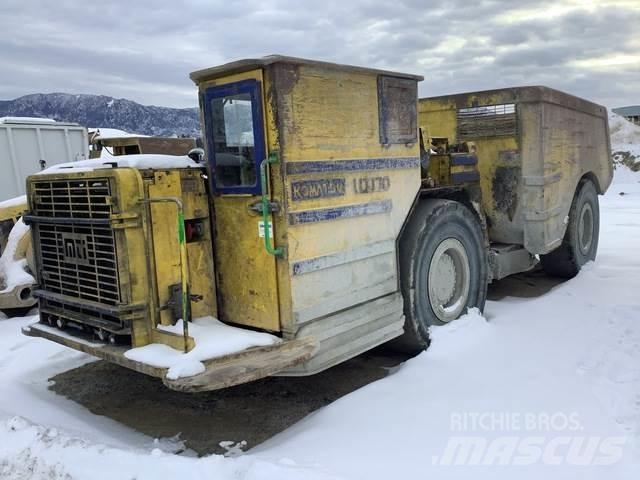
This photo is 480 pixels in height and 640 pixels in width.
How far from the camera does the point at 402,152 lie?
4496 mm

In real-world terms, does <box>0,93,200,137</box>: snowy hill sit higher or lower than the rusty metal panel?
higher

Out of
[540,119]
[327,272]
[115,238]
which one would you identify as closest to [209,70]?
[115,238]

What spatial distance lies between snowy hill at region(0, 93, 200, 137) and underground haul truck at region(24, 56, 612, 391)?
31376mm

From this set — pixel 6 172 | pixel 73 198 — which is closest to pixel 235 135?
pixel 73 198

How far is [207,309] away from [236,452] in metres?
1.00

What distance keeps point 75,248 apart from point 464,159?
3.68m

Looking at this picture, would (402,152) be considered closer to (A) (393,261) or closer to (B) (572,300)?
(A) (393,261)

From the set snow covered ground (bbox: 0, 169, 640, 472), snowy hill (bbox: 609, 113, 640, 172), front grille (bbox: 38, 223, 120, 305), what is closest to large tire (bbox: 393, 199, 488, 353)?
snow covered ground (bbox: 0, 169, 640, 472)

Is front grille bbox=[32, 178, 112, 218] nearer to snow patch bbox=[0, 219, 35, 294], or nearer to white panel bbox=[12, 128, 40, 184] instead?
snow patch bbox=[0, 219, 35, 294]

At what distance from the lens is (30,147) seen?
35.9ft

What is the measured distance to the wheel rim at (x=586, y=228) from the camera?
7631 mm

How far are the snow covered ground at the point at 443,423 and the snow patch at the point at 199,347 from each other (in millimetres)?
485

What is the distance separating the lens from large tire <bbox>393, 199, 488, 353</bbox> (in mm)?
4625

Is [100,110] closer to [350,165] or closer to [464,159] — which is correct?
[464,159]
